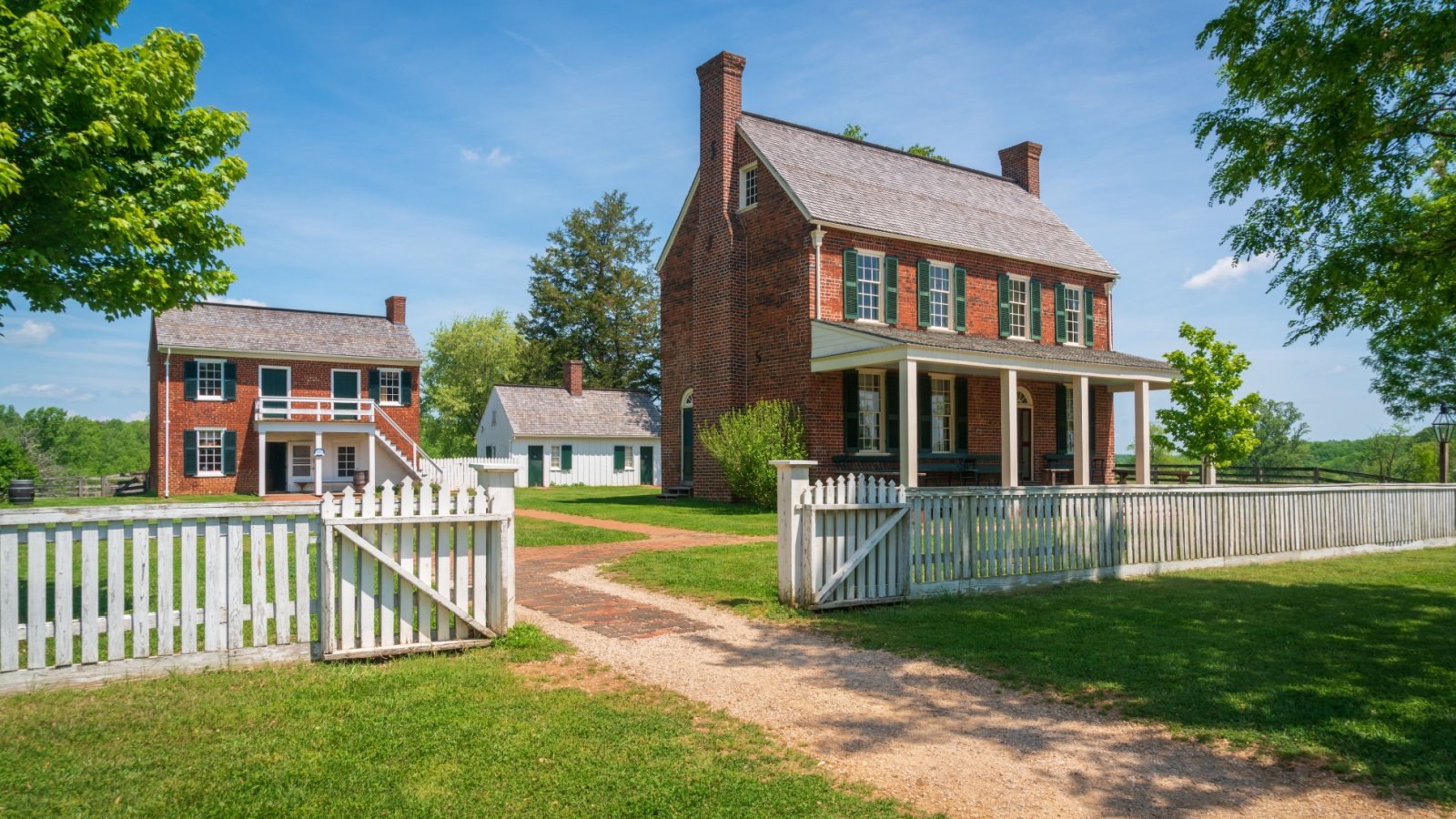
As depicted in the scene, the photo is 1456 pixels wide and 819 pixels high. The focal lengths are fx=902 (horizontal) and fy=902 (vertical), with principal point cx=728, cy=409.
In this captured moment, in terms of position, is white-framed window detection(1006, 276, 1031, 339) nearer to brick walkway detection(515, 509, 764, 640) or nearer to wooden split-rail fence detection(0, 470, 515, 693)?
brick walkway detection(515, 509, 764, 640)

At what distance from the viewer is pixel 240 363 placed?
3278 cm

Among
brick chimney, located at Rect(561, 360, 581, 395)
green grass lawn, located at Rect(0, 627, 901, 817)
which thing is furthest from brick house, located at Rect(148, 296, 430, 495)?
green grass lawn, located at Rect(0, 627, 901, 817)

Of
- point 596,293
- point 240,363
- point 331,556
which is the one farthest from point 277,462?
point 331,556

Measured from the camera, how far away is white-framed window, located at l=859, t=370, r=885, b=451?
22.0m

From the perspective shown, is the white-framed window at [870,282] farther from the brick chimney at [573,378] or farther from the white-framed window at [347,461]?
the brick chimney at [573,378]

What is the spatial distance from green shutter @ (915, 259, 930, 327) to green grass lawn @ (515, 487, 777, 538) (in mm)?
6578

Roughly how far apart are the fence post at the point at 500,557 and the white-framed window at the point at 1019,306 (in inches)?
811

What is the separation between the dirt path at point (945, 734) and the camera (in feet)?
13.4

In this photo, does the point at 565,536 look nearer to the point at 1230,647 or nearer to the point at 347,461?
the point at 1230,647

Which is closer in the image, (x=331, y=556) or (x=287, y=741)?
(x=287, y=741)

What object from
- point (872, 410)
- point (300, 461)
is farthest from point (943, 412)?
point (300, 461)

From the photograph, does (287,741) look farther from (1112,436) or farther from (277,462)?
(277,462)

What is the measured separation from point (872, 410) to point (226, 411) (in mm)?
23856

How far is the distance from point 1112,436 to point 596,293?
3572 cm
